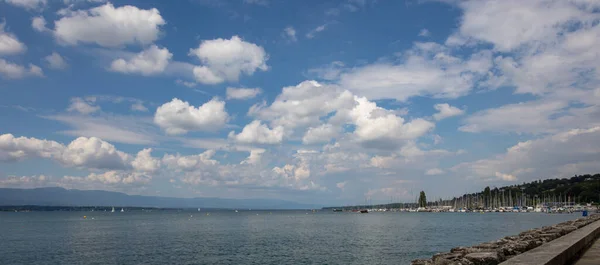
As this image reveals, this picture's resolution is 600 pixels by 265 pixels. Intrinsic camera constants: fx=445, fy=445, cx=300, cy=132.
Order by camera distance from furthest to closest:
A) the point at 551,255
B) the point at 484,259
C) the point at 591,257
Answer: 1. the point at 591,257
2. the point at 484,259
3. the point at 551,255

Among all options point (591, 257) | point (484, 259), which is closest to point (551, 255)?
point (484, 259)

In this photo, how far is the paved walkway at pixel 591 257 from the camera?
1488 centimetres

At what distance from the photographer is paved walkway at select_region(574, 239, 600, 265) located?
1488 cm

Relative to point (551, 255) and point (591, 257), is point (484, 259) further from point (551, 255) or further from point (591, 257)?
point (591, 257)

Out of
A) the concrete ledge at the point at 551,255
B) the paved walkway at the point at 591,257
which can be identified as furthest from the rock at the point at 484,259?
the paved walkway at the point at 591,257

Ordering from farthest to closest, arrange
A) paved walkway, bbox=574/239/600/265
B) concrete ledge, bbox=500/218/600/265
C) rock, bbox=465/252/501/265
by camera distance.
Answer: rock, bbox=465/252/501/265 < paved walkway, bbox=574/239/600/265 < concrete ledge, bbox=500/218/600/265

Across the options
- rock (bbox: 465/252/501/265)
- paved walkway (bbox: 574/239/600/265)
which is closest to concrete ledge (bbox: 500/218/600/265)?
paved walkway (bbox: 574/239/600/265)

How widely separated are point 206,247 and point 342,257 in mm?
20603

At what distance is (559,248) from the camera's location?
14.3 m

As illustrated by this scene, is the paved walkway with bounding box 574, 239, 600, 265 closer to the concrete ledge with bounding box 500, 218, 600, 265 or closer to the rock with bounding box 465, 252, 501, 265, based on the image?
the concrete ledge with bounding box 500, 218, 600, 265

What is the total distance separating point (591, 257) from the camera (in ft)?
53.1

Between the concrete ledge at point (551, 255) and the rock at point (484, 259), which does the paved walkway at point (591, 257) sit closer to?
the concrete ledge at point (551, 255)

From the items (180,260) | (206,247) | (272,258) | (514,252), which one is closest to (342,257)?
(272,258)

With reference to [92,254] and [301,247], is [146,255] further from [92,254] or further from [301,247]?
[301,247]
